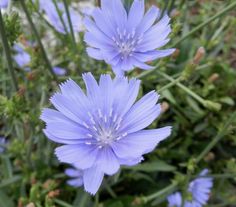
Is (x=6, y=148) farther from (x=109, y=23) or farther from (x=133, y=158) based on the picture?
(x=133, y=158)

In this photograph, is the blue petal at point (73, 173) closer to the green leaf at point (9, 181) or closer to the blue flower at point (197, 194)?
the green leaf at point (9, 181)

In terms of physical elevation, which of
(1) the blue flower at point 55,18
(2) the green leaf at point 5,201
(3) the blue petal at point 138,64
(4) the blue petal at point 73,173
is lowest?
(3) the blue petal at point 138,64

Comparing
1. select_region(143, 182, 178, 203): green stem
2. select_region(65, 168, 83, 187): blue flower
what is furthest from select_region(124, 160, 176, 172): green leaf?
select_region(65, 168, 83, 187): blue flower

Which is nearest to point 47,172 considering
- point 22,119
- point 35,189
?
point 35,189

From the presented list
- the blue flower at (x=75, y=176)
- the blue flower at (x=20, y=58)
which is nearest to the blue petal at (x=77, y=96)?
the blue flower at (x=75, y=176)

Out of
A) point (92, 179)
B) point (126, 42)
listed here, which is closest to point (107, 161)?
point (92, 179)

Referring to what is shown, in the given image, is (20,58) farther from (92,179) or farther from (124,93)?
(92,179)

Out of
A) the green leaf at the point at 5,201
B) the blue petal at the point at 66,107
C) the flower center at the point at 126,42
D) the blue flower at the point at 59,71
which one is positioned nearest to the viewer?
the blue petal at the point at 66,107
